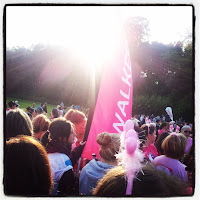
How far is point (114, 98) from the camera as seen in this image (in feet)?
9.16

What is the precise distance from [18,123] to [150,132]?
1.44 meters

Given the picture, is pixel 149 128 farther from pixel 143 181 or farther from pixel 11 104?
pixel 11 104

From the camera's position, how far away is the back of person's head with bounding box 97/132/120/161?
2.36 meters

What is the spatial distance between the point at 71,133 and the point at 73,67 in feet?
2.52

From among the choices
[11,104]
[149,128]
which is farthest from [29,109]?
[149,128]

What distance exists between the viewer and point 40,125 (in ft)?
8.86

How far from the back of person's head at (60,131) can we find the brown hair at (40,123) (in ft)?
0.65

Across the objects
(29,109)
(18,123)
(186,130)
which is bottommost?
(186,130)

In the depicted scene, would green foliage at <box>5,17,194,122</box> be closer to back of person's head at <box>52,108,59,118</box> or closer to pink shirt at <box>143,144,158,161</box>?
back of person's head at <box>52,108,59,118</box>

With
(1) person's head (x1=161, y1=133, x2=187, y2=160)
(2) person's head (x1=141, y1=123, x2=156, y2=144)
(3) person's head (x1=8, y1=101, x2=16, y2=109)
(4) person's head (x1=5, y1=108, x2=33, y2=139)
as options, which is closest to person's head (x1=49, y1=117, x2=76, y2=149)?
(4) person's head (x1=5, y1=108, x2=33, y2=139)

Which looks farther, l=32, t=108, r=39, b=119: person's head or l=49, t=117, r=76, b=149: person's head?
l=32, t=108, r=39, b=119: person's head

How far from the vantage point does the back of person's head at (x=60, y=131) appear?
2.46m

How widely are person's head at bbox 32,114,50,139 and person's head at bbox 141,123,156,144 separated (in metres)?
1.08

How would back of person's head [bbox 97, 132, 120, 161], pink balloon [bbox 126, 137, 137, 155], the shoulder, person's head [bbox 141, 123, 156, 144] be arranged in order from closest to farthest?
pink balloon [bbox 126, 137, 137, 155]
back of person's head [bbox 97, 132, 120, 161]
the shoulder
person's head [bbox 141, 123, 156, 144]
